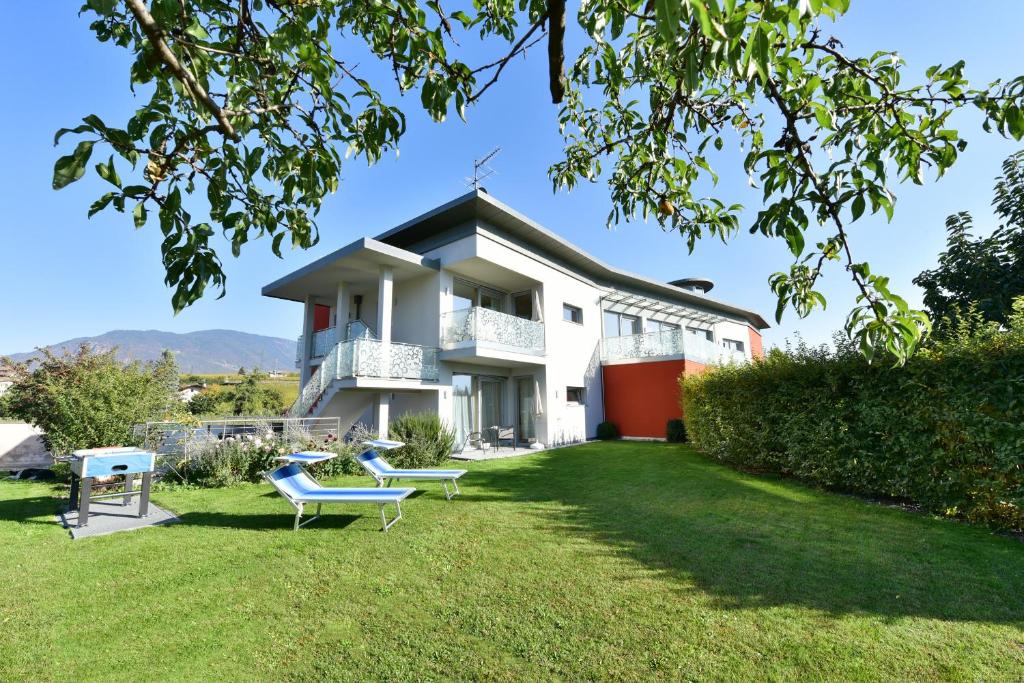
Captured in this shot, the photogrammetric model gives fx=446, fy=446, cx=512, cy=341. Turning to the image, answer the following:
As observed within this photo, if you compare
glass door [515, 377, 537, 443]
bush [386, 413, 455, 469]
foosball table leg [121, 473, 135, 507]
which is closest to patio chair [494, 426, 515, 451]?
glass door [515, 377, 537, 443]

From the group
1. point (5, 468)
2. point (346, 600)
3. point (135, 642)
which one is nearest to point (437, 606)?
point (346, 600)

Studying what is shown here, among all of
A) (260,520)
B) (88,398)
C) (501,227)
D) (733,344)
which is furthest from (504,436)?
(733,344)

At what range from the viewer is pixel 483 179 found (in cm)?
1510

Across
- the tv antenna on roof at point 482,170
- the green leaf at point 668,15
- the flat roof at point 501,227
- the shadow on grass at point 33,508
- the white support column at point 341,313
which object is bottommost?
the shadow on grass at point 33,508

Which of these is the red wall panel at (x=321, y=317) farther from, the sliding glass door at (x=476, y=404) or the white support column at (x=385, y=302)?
the sliding glass door at (x=476, y=404)

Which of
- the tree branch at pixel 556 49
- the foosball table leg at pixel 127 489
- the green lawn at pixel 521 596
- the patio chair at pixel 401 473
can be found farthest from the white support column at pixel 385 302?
the tree branch at pixel 556 49

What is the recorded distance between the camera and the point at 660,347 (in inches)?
693

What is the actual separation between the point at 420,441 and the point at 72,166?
1012cm

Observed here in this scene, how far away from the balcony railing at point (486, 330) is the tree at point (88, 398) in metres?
7.46

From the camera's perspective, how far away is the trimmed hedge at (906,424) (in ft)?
18.7

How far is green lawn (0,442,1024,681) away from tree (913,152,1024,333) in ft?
30.4

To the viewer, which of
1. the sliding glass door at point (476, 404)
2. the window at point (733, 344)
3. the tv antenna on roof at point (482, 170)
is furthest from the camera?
the window at point (733, 344)

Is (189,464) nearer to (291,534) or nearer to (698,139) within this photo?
(291,534)

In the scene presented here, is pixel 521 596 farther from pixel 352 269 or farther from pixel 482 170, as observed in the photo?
pixel 482 170
